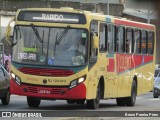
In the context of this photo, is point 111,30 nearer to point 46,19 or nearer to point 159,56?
point 46,19

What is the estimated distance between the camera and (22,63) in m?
17.0

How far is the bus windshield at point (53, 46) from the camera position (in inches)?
657

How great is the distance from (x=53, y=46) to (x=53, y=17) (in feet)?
2.94

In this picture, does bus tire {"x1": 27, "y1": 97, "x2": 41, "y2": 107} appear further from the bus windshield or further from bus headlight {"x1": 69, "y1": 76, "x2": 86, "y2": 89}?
bus headlight {"x1": 69, "y1": 76, "x2": 86, "y2": 89}

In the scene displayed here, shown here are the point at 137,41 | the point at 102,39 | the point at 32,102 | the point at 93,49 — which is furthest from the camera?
the point at 137,41

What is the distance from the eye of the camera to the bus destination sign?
16.9 meters

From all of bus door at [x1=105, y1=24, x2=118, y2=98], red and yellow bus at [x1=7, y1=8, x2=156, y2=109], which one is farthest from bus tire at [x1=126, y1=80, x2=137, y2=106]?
red and yellow bus at [x1=7, y1=8, x2=156, y2=109]

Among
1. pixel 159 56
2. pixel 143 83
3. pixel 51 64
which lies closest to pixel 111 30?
pixel 51 64

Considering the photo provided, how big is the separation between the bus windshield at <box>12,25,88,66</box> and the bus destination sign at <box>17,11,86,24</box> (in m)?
0.24

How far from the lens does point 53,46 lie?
54.9ft

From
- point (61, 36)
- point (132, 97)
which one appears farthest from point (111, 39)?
point (132, 97)

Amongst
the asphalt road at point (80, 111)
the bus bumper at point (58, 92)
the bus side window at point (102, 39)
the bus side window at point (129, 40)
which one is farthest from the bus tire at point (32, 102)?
the bus side window at point (129, 40)

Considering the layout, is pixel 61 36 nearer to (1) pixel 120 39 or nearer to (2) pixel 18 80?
(2) pixel 18 80

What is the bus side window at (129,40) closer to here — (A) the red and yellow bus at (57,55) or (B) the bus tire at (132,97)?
(B) the bus tire at (132,97)
